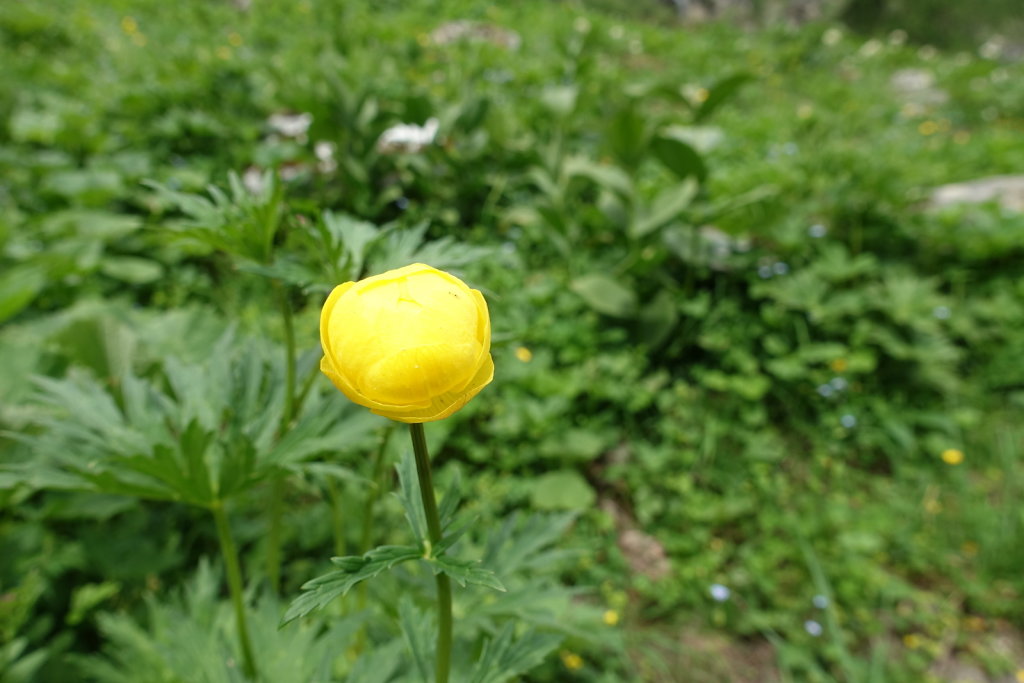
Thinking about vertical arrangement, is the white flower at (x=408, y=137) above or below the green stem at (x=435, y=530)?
below

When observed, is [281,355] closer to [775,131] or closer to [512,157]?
[512,157]

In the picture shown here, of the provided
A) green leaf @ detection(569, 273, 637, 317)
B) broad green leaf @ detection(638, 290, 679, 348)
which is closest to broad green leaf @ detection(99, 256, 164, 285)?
green leaf @ detection(569, 273, 637, 317)

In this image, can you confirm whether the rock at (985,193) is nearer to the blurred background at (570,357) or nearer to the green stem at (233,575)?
the blurred background at (570,357)

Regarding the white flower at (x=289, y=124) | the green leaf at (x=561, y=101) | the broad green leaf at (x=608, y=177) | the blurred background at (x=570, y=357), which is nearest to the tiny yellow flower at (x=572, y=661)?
the blurred background at (x=570, y=357)

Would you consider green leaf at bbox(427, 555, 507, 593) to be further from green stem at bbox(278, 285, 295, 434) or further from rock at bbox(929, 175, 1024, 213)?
rock at bbox(929, 175, 1024, 213)

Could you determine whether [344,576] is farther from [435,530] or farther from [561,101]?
[561,101]

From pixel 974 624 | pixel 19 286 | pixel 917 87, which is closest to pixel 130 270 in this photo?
pixel 19 286
